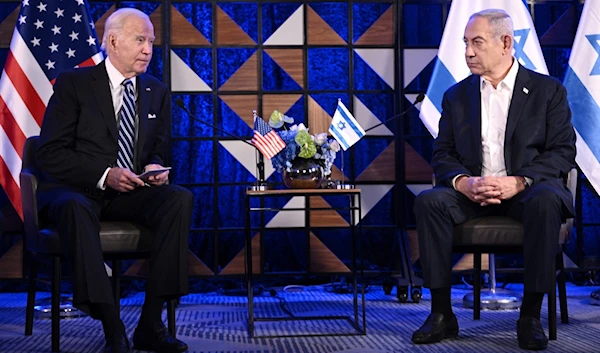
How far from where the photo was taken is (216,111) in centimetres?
541

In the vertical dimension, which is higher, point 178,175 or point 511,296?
point 178,175

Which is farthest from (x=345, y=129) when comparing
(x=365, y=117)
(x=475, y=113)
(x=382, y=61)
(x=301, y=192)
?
(x=382, y=61)

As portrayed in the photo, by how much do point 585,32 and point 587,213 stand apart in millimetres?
1333

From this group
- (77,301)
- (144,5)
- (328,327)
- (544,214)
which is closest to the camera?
(77,301)

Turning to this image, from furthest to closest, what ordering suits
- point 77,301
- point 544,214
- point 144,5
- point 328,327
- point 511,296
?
point 144,5
point 511,296
point 328,327
point 544,214
point 77,301

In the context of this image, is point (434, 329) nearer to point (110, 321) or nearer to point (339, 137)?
point (339, 137)

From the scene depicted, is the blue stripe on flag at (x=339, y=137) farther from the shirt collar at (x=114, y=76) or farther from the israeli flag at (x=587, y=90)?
the israeli flag at (x=587, y=90)

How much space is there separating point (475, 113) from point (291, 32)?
185cm

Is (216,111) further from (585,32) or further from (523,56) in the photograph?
(585,32)

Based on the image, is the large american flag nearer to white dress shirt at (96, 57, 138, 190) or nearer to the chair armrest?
white dress shirt at (96, 57, 138, 190)

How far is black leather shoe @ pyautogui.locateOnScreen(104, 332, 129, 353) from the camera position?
322 centimetres

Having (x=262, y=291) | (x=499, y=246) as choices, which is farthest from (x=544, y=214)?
(x=262, y=291)

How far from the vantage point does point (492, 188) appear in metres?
3.63

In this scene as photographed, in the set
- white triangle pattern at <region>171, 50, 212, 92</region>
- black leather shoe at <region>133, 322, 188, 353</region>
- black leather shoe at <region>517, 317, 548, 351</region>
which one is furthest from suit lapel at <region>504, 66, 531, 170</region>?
white triangle pattern at <region>171, 50, 212, 92</region>
